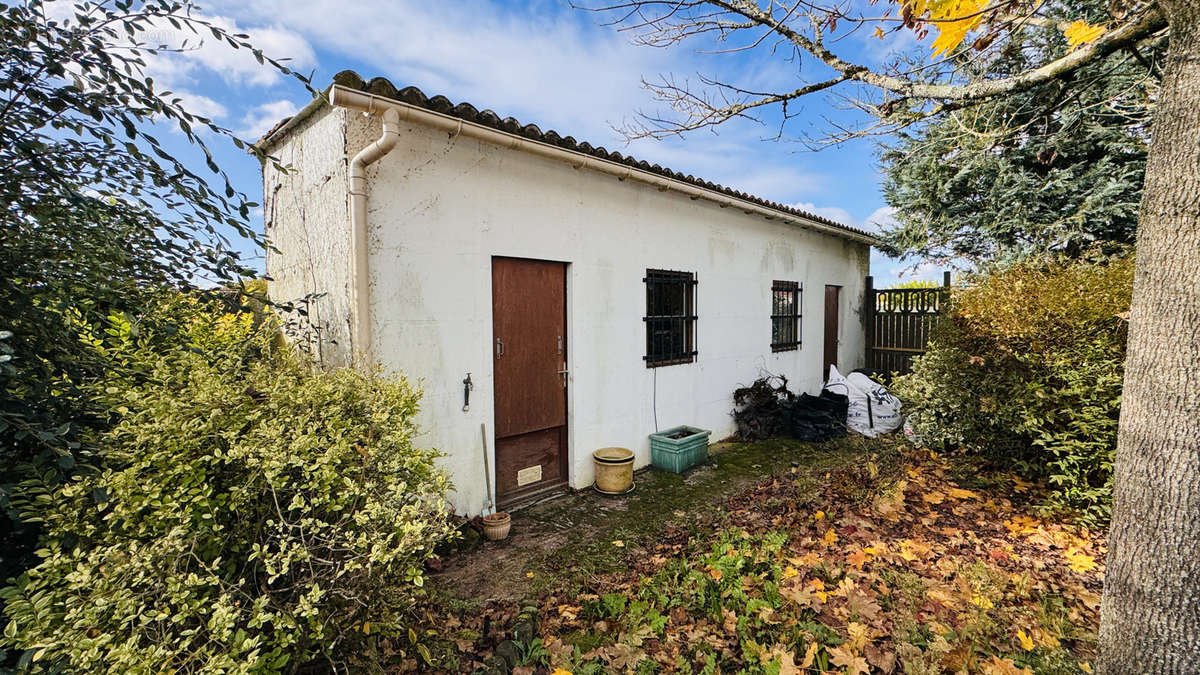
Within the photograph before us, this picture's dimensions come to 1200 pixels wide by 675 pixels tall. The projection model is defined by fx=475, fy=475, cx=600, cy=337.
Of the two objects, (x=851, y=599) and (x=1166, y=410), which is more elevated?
(x=1166, y=410)

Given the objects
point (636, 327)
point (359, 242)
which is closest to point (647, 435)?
point (636, 327)

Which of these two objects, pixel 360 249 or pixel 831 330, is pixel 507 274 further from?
pixel 831 330

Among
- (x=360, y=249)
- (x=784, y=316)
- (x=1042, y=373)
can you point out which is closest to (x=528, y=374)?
(x=360, y=249)

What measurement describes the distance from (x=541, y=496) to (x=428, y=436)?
57.7 inches

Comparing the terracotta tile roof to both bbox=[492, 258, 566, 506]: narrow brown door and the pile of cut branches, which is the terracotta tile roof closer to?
bbox=[492, 258, 566, 506]: narrow brown door

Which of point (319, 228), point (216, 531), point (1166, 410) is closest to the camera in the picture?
point (216, 531)

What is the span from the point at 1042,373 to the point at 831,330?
5.22m

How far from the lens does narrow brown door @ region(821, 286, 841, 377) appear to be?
9.16 meters

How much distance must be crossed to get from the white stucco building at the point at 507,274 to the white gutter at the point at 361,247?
0.01m

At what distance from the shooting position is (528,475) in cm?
475

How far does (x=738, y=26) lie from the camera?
12.5 feet

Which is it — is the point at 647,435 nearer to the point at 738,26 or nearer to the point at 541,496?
the point at 541,496

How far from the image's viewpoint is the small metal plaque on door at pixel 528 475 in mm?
4676

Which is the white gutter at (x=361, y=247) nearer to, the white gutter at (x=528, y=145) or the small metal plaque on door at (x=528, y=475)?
the white gutter at (x=528, y=145)
